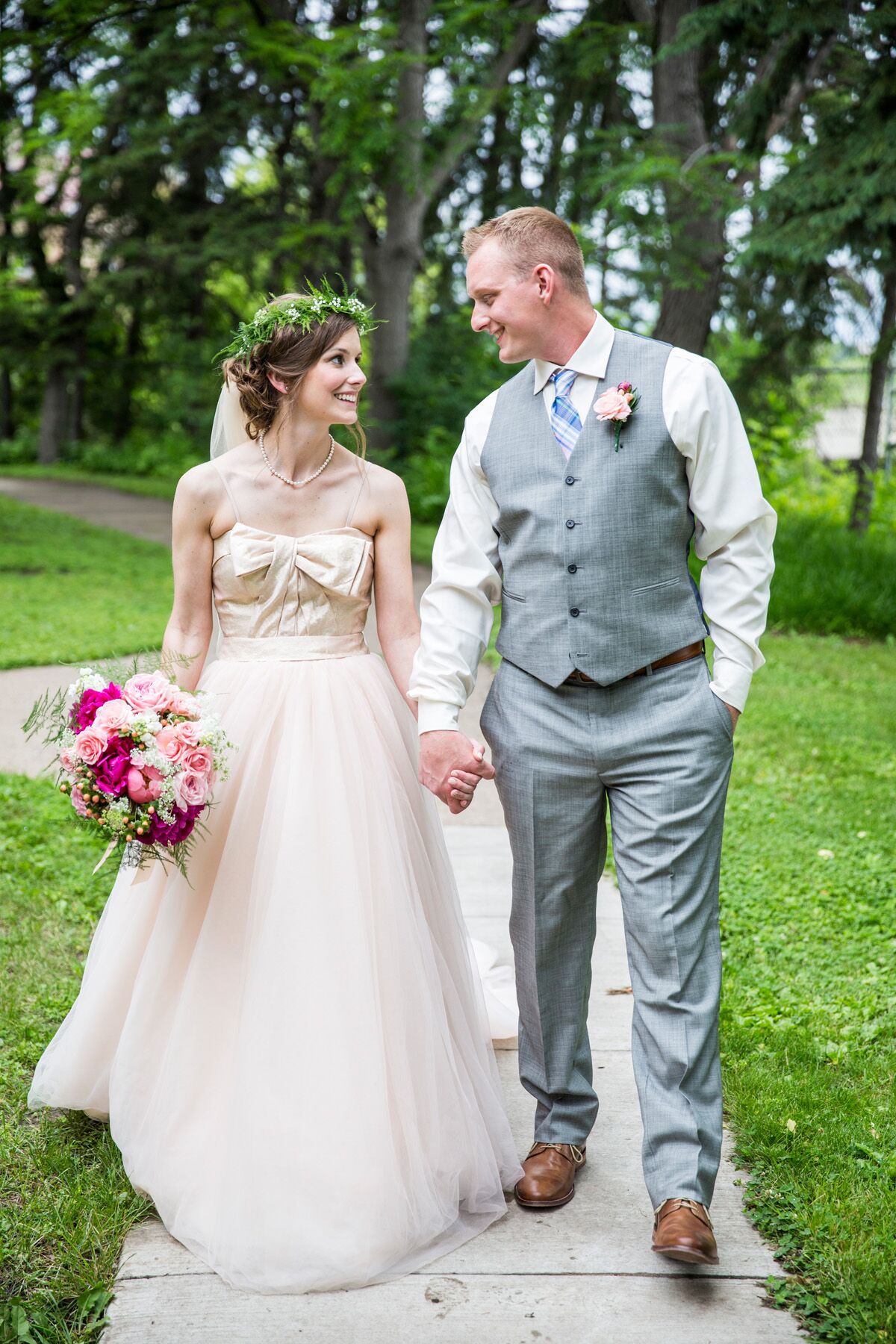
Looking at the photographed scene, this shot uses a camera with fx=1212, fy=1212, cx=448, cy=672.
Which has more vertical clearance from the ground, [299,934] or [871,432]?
[871,432]

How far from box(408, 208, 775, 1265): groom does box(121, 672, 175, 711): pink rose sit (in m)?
0.57

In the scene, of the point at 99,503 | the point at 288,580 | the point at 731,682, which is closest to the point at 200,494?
the point at 288,580

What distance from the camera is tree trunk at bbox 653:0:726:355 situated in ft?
35.0

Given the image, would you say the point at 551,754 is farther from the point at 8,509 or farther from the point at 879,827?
the point at 8,509

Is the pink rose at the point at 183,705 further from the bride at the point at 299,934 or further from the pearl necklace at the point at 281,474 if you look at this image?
the pearl necklace at the point at 281,474

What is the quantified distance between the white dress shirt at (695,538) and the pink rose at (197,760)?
49 centimetres

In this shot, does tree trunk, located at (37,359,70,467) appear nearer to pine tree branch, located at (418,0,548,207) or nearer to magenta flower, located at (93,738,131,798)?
pine tree branch, located at (418,0,548,207)

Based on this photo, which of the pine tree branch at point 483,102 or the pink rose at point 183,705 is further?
the pine tree branch at point 483,102

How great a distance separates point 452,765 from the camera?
8.95 ft

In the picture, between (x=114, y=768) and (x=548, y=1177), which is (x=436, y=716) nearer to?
(x=114, y=768)

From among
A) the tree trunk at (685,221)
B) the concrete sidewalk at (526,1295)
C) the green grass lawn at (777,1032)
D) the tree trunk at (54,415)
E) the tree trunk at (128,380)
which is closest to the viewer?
the concrete sidewalk at (526,1295)

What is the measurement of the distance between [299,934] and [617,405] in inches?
54.0

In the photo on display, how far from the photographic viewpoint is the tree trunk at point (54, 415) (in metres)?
23.2

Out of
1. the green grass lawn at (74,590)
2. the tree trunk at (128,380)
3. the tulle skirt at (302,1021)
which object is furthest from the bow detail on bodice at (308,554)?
the tree trunk at (128,380)
